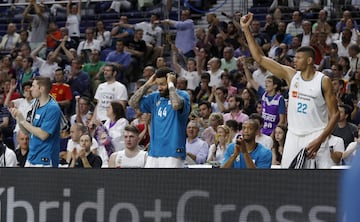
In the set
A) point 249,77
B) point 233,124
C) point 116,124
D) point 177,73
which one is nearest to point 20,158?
point 116,124

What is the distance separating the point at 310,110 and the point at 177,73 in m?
8.04

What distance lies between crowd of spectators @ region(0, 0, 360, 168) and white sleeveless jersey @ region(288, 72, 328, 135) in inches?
44.1

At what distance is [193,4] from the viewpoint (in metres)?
19.9

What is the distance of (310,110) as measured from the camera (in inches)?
356

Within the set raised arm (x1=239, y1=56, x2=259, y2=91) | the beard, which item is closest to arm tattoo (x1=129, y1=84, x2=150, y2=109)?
the beard

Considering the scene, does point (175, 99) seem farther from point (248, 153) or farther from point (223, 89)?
point (223, 89)

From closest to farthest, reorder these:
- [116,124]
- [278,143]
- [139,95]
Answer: [139,95] → [278,143] → [116,124]

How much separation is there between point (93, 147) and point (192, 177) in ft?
19.1

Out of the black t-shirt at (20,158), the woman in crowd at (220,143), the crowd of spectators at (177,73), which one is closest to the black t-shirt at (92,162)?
the crowd of spectators at (177,73)

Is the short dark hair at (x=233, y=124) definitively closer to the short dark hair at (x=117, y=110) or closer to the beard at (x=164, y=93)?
the short dark hair at (x=117, y=110)

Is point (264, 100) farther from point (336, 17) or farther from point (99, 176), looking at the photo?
point (99, 176)

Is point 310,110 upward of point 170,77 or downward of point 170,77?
downward

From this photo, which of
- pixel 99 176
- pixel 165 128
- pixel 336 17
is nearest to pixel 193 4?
pixel 336 17

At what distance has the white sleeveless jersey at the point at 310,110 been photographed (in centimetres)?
904
